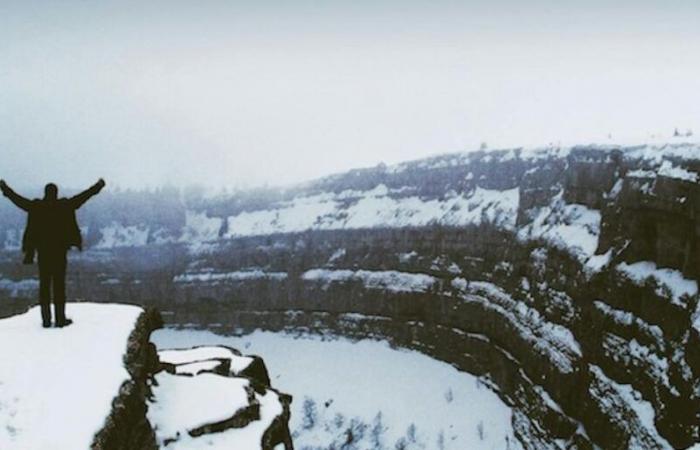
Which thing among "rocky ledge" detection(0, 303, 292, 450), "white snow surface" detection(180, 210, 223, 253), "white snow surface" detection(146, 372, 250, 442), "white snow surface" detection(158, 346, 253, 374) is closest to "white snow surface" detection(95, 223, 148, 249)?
"white snow surface" detection(180, 210, 223, 253)

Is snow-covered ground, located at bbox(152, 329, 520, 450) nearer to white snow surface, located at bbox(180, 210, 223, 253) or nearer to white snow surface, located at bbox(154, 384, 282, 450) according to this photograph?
white snow surface, located at bbox(180, 210, 223, 253)

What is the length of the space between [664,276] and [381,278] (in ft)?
168

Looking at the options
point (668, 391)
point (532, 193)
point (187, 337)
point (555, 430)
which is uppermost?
point (532, 193)

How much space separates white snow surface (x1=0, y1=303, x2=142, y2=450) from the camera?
11.8 meters

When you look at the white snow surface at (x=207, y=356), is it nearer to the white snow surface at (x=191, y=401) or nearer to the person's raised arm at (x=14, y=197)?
the white snow surface at (x=191, y=401)

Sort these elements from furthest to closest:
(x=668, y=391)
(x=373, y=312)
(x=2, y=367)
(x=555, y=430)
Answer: (x=373, y=312)
(x=555, y=430)
(x=668, y=391)
(x=2, y=367)

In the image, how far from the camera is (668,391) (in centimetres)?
3684

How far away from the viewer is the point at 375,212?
9738cm

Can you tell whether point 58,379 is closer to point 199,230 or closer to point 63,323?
point 63,323

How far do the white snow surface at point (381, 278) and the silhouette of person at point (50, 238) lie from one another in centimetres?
7054

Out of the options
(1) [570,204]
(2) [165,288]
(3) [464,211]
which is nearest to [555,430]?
(1) [570,204]

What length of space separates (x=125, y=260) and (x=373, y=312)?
156 feet

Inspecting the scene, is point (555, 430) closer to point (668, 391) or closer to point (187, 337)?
point (668, 391)

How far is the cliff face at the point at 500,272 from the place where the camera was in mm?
41438
